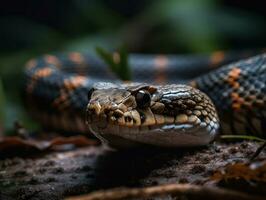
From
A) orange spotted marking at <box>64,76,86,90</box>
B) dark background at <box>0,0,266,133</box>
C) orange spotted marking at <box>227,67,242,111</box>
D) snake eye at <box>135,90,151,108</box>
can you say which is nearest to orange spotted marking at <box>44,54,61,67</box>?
dark background at <box>0,0,266,133</box>

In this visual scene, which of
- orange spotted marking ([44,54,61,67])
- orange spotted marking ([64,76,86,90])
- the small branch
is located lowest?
the small branch

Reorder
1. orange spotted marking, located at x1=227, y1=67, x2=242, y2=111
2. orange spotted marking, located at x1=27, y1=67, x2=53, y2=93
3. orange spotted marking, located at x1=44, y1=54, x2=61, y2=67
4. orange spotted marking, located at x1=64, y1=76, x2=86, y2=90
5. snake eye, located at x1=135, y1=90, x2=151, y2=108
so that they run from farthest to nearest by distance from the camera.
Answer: orange spotted marking, located at x1=44, y1=54, x2=61, y2=67 → orange spotted marking, located at x1=27, y1=67, x2=53, y2=93 → orange spotted marking, located at x1=64, y1=76, x2=86, y2=90 → orange spotted marking, located at x1=227, y1=67, x2=242, y2=111 → snake eye, located at x1=135, y1=90, x2=151, y2=108

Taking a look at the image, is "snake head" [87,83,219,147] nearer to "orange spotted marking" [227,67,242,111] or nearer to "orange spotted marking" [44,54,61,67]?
"orange spotted marking" [227,67,242,111]

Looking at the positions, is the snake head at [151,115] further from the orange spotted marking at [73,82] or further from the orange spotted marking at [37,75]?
the orange spotted marking at [37,75]

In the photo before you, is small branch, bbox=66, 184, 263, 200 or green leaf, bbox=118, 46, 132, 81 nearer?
small branch, bbox=66, 184, 263, 200

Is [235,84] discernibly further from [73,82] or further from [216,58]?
[216,58]

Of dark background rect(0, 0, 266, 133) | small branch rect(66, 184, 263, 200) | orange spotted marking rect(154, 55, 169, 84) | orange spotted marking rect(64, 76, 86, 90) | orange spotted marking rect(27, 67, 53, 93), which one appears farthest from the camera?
dark background rect(0, 0, 266, 133)

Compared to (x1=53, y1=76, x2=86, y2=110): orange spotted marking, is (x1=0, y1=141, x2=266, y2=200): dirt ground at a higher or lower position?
lower

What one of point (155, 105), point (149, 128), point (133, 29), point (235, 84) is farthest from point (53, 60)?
point (149, 128)

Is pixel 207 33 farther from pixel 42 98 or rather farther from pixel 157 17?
pixel 42 98
